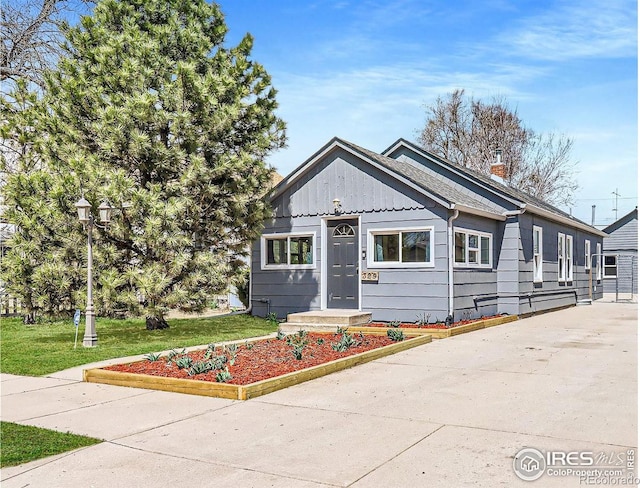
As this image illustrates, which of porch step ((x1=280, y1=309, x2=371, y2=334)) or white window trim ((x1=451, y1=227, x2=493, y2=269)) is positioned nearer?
porch step ((x1=280, y1=309, x2=371, y2=334))

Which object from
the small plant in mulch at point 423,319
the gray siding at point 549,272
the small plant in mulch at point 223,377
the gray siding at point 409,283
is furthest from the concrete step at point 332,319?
the small plant in mulch at point 223,377

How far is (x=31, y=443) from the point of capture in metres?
5.13

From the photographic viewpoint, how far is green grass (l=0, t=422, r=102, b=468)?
4.77m

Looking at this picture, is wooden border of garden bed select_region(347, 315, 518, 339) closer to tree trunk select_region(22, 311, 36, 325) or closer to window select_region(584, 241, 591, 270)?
tree trunk select_region(22, 311, 36, 325)

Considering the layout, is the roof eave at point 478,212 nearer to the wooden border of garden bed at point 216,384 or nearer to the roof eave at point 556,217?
the roof eave at point 556,217

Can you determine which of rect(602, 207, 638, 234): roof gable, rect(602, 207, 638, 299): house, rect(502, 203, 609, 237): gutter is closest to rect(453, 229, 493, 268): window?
rect(502, 203, 609, 237): gutter

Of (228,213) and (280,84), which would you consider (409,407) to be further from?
(280,84)

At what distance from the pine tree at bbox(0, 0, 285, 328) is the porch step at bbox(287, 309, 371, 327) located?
188 cm

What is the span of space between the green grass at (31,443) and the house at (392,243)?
31.7 feet

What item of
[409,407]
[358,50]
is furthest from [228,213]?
[409,407]

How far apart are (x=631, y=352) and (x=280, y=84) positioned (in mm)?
9585

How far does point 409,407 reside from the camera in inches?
252

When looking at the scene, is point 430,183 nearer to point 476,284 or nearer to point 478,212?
point 478,212

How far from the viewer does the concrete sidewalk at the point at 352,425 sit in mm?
4391
